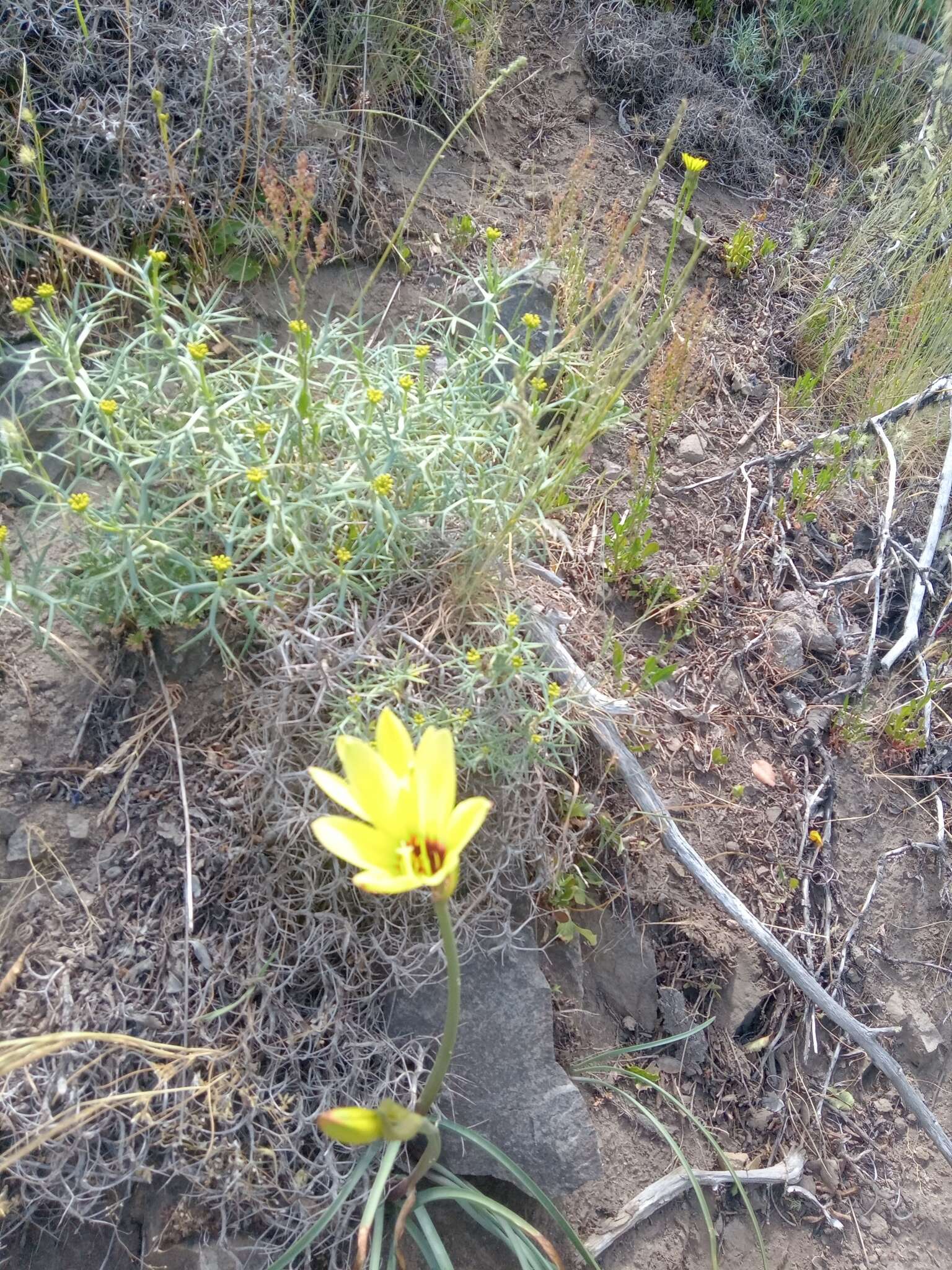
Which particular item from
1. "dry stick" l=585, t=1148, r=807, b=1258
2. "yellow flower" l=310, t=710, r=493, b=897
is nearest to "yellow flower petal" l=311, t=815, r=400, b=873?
"yellow flower" l=310, t=710, r=493, b=897

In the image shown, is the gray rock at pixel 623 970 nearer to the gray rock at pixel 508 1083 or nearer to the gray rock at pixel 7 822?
the gray rock at pixel 508 1083

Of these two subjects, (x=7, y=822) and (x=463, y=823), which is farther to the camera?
(x=7, y=822)

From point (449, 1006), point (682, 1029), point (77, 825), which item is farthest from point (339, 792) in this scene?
point (682, 1029)

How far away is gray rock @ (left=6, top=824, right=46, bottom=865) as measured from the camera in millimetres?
1943

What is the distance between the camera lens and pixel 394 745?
4.25 ft

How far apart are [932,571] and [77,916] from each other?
2865 millimetres

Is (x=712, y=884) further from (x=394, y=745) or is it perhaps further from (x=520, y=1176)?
(x=394, y=745)

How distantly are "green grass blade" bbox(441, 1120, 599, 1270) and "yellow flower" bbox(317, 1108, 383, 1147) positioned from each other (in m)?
0.69

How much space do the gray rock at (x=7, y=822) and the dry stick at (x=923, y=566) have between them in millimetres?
2552

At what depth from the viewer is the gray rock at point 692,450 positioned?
3.20 meters

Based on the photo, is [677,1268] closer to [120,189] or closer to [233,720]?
[233,720]

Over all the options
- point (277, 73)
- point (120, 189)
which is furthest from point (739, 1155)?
point (277, 73)

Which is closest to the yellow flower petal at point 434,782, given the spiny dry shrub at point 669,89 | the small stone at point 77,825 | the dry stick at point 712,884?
the dry stick at point 712,884

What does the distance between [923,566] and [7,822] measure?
9.44ft
